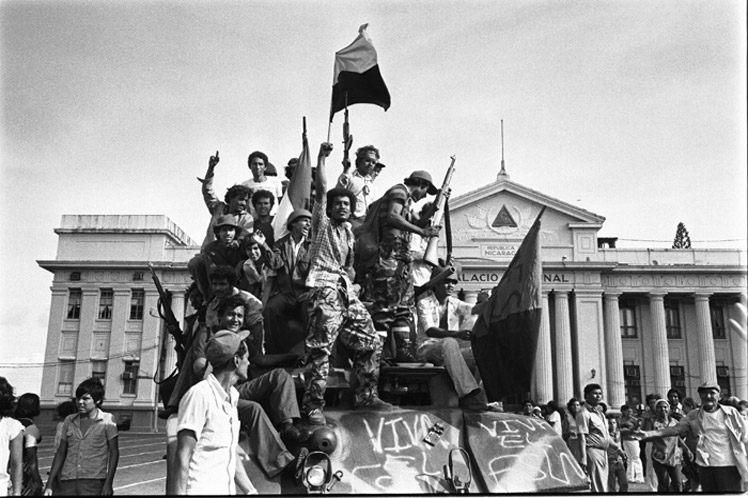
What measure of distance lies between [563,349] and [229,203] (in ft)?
163

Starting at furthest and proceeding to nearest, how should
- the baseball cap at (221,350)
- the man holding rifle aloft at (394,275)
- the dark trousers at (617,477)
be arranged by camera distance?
the dark trousers at (617,477), the man holding rifle aloft at (394,275), the baseball cap at (221,350)

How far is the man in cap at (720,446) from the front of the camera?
338 inches

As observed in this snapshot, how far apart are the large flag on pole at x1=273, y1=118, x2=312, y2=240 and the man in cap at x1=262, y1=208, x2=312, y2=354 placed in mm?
1087

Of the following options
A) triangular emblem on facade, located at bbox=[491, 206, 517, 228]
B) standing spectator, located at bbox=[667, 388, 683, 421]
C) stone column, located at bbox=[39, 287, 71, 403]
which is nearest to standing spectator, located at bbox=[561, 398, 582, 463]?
standing spectator, located at bbox=[667, 388, 683, 421]

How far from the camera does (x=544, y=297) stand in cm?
5656

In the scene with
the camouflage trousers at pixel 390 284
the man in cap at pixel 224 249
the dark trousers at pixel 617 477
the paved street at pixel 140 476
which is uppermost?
the man in cap at pixel 224 249

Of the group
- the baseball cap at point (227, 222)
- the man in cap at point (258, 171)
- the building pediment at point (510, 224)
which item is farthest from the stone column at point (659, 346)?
the baseball cap at point (227, 222)

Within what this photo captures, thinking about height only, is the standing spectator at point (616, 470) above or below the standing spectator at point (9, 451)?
below

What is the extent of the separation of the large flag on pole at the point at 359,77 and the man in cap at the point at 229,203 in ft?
6.85

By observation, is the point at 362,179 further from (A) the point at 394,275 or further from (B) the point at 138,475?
(B) the point at 138,475

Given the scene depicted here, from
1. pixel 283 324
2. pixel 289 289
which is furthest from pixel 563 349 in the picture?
pixel 283 324

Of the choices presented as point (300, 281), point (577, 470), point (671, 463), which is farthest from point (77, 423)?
point (671, 463)

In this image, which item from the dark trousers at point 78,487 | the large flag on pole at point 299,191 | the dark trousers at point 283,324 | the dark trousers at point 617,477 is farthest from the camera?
the dark trousers at point 617,477

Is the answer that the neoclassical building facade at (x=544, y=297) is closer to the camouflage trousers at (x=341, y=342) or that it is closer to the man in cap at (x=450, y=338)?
the man in cap at (x=450, y=338)
